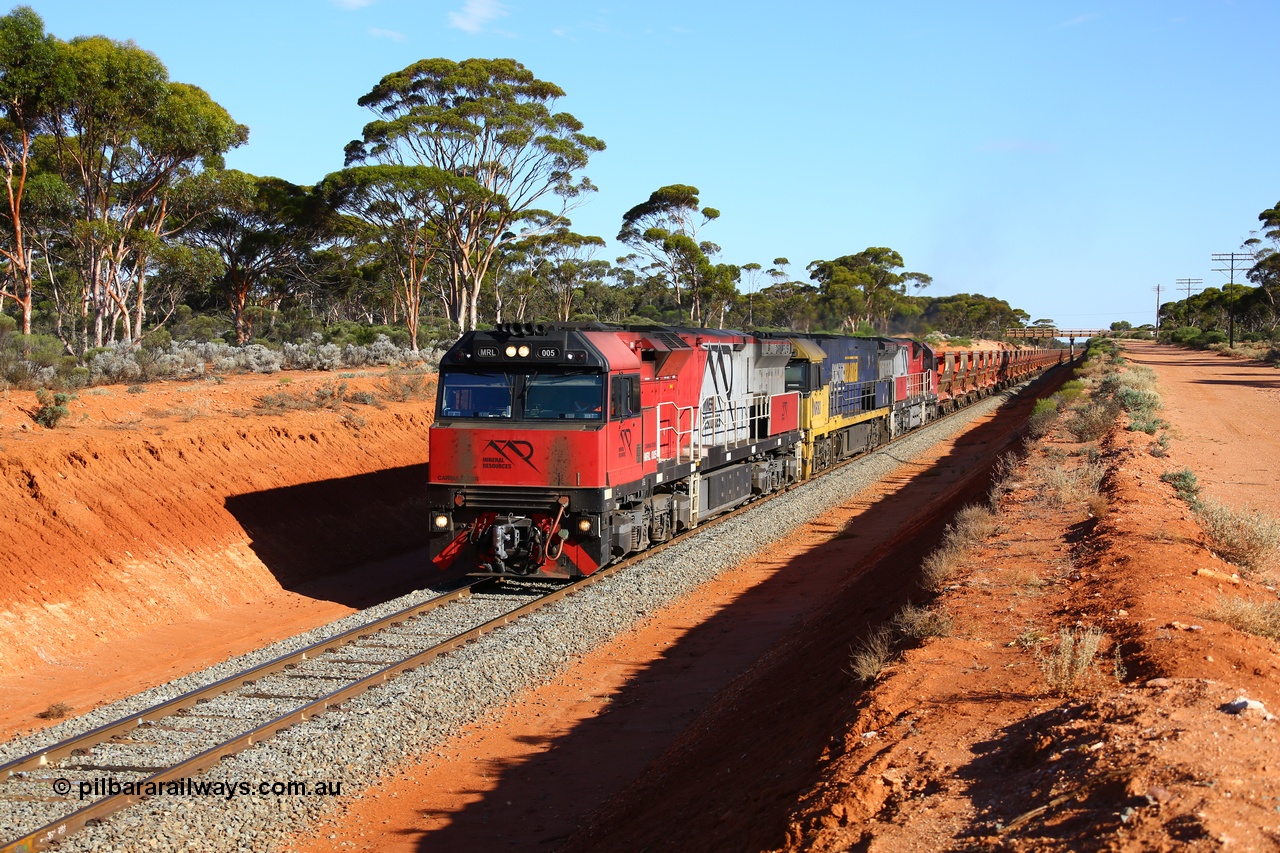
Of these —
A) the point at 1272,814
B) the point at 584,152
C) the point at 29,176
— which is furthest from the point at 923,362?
the point at 1272,814

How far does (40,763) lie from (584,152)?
45.2 m

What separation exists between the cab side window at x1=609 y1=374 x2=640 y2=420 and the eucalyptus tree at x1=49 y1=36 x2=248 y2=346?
2431cm

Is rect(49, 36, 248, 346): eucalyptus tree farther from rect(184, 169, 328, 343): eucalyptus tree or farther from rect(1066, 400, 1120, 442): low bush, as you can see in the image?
rect(1066, 400, 1120, 442): low bush

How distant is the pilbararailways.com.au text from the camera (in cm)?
820

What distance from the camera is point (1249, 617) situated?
8.47 metres

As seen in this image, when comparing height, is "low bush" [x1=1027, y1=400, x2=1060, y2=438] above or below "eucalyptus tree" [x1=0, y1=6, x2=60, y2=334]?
below

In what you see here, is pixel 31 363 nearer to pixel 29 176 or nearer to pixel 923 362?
pixel 29 176

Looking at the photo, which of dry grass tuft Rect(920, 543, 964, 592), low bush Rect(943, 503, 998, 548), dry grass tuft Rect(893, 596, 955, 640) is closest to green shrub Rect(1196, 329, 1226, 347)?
low bush Rect(943, 503, 998, 548)

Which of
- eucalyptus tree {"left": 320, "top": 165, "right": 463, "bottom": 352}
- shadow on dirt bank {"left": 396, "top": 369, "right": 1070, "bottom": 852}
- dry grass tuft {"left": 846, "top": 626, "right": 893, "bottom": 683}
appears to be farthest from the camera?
eucalyptus tree {"left": 320, "top": 165, "right": 463, "bottom": 352}

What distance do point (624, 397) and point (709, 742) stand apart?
699 cm

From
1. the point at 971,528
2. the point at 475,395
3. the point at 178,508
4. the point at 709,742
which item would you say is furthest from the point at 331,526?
the point at 709,742

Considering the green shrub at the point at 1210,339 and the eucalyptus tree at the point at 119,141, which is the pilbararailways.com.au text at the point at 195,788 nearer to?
the eucalyptus tree at the point at 119,141

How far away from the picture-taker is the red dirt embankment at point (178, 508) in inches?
573

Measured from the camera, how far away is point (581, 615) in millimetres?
13875
